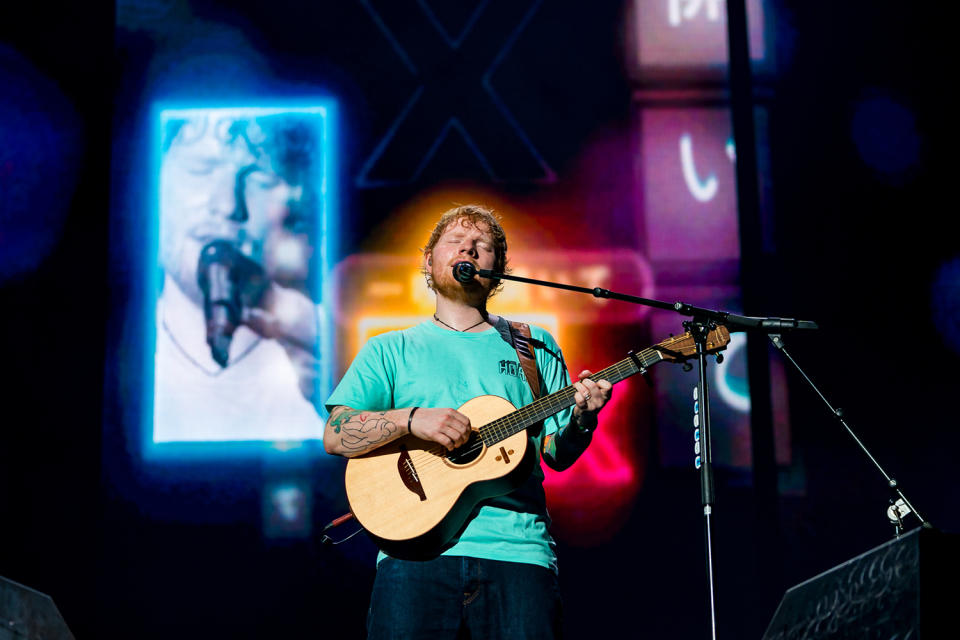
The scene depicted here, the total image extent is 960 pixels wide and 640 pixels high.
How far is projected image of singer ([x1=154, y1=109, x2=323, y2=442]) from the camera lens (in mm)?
4527

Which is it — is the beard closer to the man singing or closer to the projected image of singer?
the man singing

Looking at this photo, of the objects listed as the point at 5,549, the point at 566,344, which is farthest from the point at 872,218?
the point at 5,549

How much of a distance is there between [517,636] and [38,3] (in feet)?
14.7

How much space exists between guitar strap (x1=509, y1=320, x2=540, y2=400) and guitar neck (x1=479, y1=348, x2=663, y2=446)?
0.09 m

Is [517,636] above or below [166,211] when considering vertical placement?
below

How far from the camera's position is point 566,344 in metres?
4.59

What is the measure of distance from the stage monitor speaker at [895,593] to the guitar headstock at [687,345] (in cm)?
72

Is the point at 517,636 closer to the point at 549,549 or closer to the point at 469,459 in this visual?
the point at 549,549

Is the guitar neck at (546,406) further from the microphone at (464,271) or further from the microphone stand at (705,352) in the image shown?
the microphone at (464,271)

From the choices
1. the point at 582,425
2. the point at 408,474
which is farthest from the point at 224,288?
the point at 582,425

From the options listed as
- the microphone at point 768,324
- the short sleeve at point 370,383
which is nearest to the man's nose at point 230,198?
the short sleeve at point 370,383

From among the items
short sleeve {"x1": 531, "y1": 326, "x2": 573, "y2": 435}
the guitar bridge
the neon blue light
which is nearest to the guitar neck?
short sleeve {"x1": 531, "y1": 326, "x2": 573, "y2": 435}

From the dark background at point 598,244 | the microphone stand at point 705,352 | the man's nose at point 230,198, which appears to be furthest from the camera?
the man's nose at point 230,198

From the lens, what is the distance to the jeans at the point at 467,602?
2367mm
